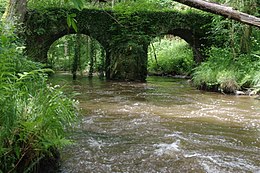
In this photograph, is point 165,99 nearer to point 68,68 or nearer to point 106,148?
point 106,148

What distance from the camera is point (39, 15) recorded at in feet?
46.2

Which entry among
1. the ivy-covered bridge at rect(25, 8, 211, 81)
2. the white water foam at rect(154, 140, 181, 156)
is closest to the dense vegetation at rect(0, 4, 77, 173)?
the white water foam at rect(154, 140, 181, 156)

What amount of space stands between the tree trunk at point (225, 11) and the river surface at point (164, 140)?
4.96ft

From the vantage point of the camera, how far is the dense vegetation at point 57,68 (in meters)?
2.44

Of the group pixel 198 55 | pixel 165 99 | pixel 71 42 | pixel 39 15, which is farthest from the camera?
pixel 71 42

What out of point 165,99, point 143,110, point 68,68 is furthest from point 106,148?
point 68,68

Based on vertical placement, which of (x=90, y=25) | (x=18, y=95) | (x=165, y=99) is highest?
(x=90, y=25)

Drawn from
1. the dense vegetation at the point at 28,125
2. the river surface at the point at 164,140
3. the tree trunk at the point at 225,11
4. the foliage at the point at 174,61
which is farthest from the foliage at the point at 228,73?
the dense vegetation at the point at 28,125

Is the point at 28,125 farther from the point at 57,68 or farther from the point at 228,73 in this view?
the point at 57,68

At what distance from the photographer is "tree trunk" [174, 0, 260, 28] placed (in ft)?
11.1

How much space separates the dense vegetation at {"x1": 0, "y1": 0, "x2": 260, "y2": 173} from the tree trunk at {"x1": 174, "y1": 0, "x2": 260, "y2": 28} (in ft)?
5.39

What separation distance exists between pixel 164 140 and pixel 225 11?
1.80 metres

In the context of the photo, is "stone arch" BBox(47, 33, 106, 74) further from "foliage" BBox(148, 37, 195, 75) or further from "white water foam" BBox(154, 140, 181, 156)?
"white water foam" BBox(154, 140, 181, 156)

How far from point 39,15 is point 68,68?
880cm
